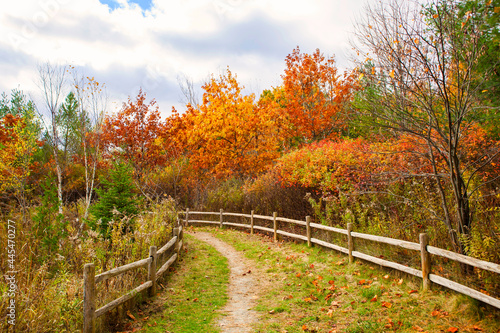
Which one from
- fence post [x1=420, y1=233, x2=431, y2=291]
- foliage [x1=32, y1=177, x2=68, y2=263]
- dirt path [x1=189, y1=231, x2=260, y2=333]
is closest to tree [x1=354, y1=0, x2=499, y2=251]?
fence post [x1=420, y1=233, x2=431, y2=291]

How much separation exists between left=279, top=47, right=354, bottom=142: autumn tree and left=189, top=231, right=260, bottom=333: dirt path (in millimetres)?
11306

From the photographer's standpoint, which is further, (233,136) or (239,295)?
(233,136)

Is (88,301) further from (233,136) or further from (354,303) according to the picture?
(233,136)

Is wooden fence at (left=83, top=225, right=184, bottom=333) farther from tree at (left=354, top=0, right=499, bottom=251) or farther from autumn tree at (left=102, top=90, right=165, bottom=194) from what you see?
autumn tree at (left=102, top=90, right=165, bottom=194)

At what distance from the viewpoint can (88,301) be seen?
4.90 m

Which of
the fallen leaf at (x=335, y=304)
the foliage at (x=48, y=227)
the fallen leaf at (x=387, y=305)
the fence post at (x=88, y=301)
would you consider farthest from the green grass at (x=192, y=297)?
the fallen leaf at (x=387, y=305)


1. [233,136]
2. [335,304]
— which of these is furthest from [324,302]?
[233,136]

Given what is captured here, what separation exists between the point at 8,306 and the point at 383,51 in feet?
22.7

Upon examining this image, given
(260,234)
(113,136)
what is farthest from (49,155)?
(260,234)

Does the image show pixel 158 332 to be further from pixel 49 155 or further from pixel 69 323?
pixel 49 155

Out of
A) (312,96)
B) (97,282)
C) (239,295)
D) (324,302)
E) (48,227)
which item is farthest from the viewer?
(312,96)

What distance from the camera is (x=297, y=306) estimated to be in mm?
6477

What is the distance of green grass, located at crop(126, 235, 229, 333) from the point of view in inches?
233

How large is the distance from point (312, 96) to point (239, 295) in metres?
15.9
